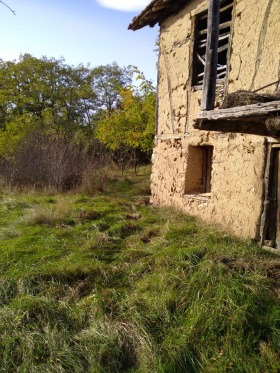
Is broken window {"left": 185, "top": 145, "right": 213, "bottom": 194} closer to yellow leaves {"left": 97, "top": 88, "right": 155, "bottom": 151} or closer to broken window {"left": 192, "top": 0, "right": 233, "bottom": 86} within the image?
broken window {"left": 192, "top": 0, "right": 233, "bottom": 86}

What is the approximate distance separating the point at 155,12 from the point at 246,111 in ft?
17.3

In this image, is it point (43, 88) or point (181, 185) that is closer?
point (181, 185)

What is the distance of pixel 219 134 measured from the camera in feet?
19.0

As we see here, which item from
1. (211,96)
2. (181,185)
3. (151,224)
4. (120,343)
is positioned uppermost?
(211,96)

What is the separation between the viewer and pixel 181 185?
6914 mm

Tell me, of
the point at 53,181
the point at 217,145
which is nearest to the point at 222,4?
the point at 217,145

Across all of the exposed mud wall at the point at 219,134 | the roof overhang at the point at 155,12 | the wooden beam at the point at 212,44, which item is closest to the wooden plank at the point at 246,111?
the wooden beam at the point at 212,44

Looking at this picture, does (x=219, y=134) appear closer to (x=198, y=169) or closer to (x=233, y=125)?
(x=198, y=169)

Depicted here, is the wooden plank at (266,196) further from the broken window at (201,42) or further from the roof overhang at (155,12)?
the roof overhang at (155,12)

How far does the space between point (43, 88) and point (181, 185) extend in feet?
55.3

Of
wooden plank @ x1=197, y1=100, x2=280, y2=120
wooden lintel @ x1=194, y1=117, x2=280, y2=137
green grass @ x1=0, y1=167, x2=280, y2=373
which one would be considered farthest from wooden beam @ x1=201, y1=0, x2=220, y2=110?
green grass @ x1=0, y1=167, x2=280, y2=373

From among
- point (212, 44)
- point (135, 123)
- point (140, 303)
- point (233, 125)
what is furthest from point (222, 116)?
point (135, 123)

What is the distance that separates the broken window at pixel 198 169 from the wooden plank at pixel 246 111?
10.8ft

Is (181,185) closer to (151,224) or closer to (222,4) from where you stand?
(151,224)
